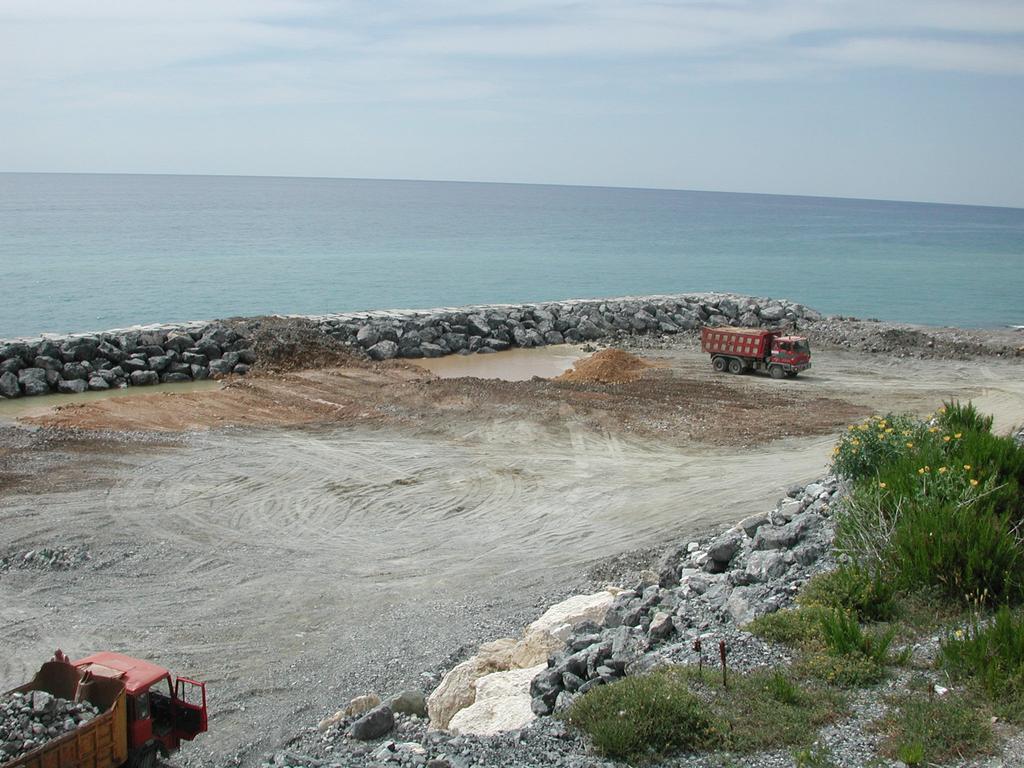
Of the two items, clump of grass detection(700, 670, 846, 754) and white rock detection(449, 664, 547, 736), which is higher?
clump of grass detection(700, 670, 846, 754)

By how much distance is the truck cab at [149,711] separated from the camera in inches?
377

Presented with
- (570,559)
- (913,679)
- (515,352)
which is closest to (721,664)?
(913,679)

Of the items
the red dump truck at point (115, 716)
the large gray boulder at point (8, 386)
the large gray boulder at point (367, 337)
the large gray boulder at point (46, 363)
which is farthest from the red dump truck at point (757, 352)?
the red dump truck at point (115, 716)

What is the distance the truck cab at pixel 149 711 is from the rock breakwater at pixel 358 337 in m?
21.3

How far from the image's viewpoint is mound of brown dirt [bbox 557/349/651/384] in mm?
30438

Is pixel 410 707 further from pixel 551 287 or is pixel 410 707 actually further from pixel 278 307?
pixel 551 287

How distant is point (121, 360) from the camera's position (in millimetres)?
30891

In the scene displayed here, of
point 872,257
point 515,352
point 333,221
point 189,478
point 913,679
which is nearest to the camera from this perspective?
point 913,679

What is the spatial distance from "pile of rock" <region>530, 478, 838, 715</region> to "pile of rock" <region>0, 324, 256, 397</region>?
2065 cm

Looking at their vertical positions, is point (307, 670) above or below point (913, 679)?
below

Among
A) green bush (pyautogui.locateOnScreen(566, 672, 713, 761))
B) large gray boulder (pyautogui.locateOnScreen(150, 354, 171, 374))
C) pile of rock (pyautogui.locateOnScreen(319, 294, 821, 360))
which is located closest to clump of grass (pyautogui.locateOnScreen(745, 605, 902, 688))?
green bush (pyautogui.locateOnScreen(566, 672, 713, 761))

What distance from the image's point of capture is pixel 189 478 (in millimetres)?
20172

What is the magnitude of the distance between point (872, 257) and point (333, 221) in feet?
230

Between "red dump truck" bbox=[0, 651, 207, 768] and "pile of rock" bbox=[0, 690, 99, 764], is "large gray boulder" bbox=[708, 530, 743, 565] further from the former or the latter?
"pile of rock" bbox=[0, 690, 99, 764]
